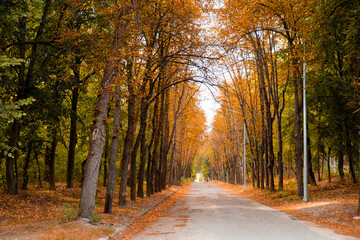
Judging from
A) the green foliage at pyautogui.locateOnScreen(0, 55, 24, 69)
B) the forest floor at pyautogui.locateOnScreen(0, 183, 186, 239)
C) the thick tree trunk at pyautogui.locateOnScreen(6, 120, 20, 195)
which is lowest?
the forest floor at pyautogui.locateOnScreen(0, 183, 186, 239)

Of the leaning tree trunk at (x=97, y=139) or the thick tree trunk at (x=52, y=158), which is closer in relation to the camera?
the leaning tree trunk at (x=97, y=139)

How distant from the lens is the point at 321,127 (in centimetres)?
2578

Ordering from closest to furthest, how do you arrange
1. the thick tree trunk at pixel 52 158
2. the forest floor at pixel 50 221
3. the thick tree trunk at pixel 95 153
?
the forest floor at pixel 50 221
the thick tree trunk at pixel 95 153
the thick tree trunk at pixel 52 158

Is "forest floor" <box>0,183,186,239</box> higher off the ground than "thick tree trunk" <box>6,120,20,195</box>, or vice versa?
"thick tree trunk" <box>6,120,20,195</box>

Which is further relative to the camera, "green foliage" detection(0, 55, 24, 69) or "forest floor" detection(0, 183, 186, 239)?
"green foliage" detection(0, 55, 24, 69)

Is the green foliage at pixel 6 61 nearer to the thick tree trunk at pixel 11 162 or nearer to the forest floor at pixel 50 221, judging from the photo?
the forest floor at pixel 50 221

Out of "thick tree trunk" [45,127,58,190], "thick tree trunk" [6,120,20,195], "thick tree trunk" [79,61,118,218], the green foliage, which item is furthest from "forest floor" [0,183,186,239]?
"thick tree trunk" [45,127,58,190]

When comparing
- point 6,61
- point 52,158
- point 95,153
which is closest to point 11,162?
point 52,158

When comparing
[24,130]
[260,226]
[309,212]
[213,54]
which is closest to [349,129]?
[309,212]

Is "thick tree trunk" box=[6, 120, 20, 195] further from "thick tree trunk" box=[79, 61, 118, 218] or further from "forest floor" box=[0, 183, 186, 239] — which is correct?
"thick tree trunk" box=[79, 61, 118, 218]

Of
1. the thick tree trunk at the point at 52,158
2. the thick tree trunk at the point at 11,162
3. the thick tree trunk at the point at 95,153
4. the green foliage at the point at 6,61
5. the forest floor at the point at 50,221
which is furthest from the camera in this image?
the thick tree trunk at the point at 52,158

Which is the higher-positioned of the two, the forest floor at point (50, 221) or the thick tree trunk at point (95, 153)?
the thick tree trunk at point (95, 153)

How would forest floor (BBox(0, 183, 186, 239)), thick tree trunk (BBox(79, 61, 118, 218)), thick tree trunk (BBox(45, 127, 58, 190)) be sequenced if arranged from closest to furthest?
1. forest floor (BBox(0, 183, 186, 239))
2. thick tree trunk (BBox(79, 61, 118, 218))
3. thick tree trunk (BBox(45, 127, 58, 190))

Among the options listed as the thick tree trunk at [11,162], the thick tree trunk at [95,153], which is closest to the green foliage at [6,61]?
the thick tree trunk at [95,153]
